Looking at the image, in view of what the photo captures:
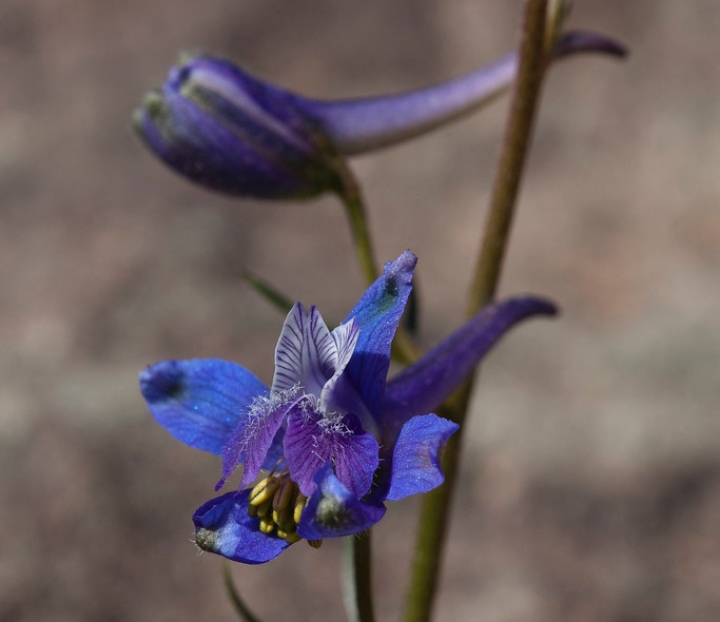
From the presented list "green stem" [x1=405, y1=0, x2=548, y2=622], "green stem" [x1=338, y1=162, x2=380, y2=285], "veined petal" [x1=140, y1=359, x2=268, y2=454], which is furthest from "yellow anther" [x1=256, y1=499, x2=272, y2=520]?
"green stem" [x1=338, y1=162, x2=380, y2=285]

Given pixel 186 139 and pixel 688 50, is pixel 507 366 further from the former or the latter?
pixel 186 139

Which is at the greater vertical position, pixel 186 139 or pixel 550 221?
pixel 186 139

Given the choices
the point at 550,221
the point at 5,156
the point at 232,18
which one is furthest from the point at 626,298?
the point at 5,156

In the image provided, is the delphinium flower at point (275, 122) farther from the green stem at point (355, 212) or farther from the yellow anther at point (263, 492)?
the yellow anther at point (263, 492)

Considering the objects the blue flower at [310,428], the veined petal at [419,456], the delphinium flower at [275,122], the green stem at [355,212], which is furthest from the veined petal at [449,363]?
the delphinium flower at [275,122]

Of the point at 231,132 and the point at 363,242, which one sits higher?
the point at 231,132

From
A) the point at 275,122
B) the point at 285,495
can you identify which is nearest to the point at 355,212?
the point at 275,122

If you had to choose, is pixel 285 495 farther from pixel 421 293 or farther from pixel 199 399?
pixel 421 293
